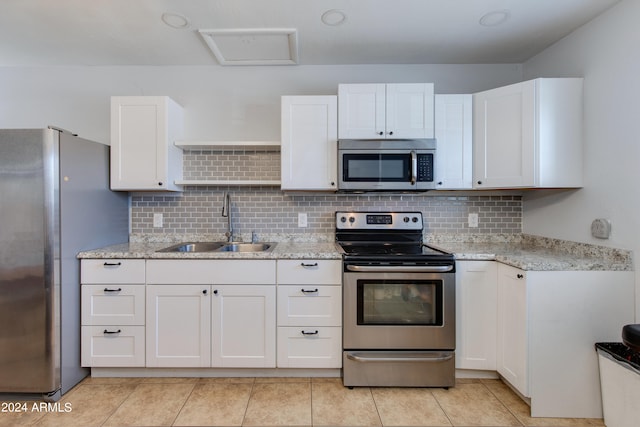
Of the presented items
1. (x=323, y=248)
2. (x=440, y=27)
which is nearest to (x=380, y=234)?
(x=323, y=248)

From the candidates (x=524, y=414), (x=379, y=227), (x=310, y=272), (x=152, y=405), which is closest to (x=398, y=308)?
(x=310, y=272)

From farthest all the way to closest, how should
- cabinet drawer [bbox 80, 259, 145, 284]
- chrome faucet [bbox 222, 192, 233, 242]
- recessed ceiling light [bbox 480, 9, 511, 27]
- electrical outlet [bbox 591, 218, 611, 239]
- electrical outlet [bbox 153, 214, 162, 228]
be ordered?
electrical outlet [bbox 153, 214, 162, 228] < chrome faucet [bbox 222, 192, 233, 242] < cabinet drawer [bbox 80, 259, 145, 284] < recessed ceiling light [bbox 480, 9, 511, 27] < electrical outlet [bbox 591, 218, 611, 239]

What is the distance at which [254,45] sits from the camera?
234 centimetres

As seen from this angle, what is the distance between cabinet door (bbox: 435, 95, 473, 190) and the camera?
2.39 metres

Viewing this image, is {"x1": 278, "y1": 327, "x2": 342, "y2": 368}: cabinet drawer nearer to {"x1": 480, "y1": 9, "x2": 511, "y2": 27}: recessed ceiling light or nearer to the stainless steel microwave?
the stainless steel microwave

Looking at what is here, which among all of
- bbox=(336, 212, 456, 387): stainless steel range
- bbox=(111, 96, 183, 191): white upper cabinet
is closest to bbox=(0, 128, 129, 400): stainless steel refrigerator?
bbox=(111, 96, 183, 191): white upper cabinet

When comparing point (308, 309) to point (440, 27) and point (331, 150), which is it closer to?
point (331, 150)

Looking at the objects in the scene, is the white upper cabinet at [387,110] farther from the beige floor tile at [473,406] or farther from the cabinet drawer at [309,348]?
the beige floor tile at [473,406]

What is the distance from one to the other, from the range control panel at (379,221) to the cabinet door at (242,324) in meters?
0.88

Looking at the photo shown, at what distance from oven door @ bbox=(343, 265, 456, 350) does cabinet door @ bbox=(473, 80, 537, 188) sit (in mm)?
828

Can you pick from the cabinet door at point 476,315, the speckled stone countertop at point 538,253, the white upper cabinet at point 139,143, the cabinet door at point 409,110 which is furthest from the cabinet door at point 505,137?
the white upper cabinet at point 139,143

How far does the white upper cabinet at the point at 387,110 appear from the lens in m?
2.33

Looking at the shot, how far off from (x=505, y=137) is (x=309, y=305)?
6.12ft

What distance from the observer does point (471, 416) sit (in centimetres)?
180
